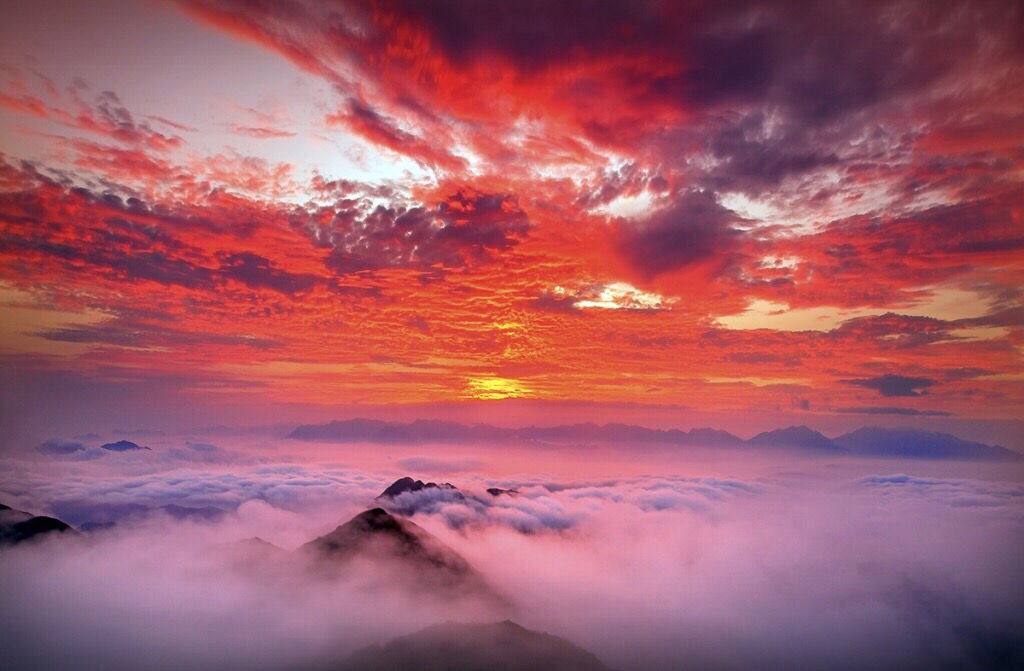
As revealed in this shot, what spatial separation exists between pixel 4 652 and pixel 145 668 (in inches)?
1904

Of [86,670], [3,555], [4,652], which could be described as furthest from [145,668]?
[3,555]

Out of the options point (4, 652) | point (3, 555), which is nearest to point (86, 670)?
point (4, 652)

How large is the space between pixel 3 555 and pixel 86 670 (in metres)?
57.5

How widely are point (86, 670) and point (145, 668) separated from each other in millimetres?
18626

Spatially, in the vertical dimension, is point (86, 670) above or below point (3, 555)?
below

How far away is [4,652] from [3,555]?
3506 cm

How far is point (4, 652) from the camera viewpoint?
189 metres

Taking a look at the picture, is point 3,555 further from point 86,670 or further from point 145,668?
point 145,668

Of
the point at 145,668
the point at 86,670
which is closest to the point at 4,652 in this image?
the point at 86,670

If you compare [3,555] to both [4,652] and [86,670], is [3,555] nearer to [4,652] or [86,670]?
[4,652]

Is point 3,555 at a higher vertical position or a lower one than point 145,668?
higher

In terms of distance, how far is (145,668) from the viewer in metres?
198

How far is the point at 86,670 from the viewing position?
189m

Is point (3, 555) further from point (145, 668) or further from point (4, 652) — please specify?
point (145, 668)
